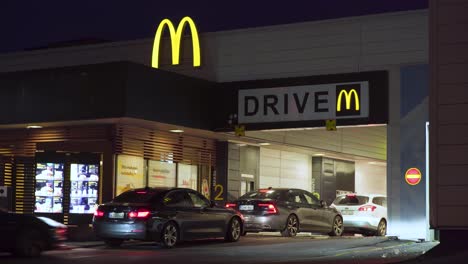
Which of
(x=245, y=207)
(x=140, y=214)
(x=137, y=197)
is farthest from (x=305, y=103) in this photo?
(x=140, y=214)

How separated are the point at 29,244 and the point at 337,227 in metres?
12.0

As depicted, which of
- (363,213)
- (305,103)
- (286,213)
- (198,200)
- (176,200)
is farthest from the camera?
(363,213)

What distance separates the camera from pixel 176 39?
2859 centimetres

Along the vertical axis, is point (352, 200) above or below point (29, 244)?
above

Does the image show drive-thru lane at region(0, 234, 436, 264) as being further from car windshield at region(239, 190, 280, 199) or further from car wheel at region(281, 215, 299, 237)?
car windshield at region(239, 190, 280, 199)

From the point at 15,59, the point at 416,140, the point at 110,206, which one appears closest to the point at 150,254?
the point at 110,206

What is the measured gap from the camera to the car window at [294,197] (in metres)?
25.2

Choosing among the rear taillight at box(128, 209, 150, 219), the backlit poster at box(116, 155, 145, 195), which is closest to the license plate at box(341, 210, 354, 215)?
the backlit poster at box(116, 155, 145, 195)

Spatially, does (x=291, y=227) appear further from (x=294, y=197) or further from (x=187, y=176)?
(x=187, y=176)

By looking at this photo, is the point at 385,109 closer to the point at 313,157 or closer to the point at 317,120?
the point at 317,120

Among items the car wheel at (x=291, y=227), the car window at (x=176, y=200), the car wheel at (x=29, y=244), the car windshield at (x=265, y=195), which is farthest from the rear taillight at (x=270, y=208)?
the car wheel at (x=29, y=244)

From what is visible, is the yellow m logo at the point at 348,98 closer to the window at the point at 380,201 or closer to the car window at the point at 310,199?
the car window at the point at 310,199

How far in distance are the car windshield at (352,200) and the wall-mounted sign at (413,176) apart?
420cm

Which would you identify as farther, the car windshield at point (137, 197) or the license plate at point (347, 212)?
the license plate at point (347, 212)
